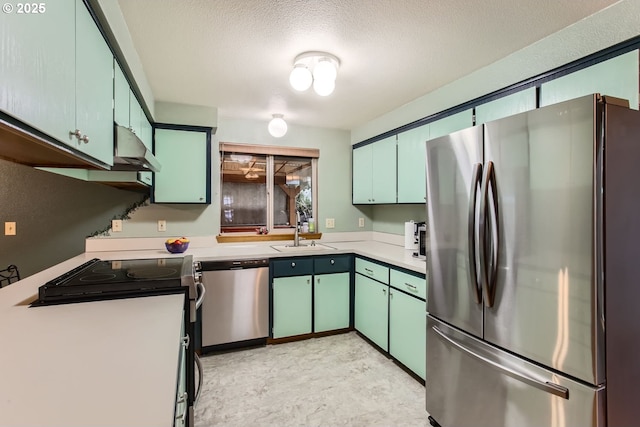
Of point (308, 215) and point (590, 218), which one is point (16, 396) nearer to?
point (590, 218)

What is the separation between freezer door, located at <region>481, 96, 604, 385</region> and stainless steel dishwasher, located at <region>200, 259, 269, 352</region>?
6.39 feet

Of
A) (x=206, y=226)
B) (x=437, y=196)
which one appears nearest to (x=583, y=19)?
A: (x=437, y=196)

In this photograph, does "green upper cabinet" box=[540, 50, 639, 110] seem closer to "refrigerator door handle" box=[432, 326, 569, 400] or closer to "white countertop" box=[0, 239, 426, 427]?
"refrigerator door handle" box=[432, 326, 569, 400]

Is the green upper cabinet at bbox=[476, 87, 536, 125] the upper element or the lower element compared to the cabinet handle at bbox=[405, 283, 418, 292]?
upper

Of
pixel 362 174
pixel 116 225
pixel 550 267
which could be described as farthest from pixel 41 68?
pixel 362 174

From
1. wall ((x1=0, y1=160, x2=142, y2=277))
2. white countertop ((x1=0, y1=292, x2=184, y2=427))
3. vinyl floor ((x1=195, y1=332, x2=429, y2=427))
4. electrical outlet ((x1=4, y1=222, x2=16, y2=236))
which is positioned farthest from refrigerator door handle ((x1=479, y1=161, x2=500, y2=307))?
electrical outlet ((x1=4, y1=222, x2=16, y2=236))

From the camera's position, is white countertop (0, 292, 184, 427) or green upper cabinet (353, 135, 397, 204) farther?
green upper cabinet (353, 135, 397, 204)

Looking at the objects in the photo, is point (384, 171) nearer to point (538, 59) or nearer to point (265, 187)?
point (265, 187)

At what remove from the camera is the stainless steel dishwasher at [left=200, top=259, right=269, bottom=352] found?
273cm

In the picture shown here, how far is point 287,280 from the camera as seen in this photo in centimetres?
296

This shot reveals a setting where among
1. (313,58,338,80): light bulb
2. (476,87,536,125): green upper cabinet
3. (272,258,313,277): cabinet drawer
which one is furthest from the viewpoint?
(272,258,313,277): cabinet drawer

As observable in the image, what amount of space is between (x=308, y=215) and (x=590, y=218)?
294 cm

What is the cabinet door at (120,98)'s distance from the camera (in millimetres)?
1677

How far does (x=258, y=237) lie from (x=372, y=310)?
1472mm
